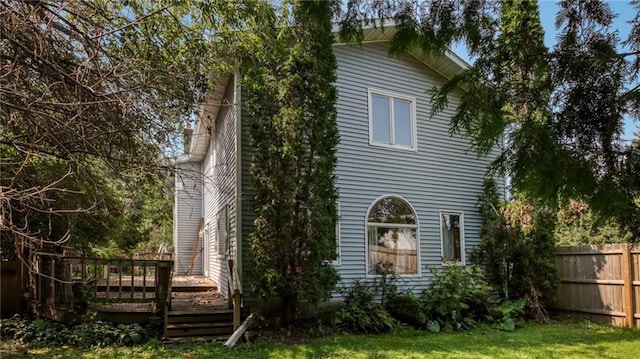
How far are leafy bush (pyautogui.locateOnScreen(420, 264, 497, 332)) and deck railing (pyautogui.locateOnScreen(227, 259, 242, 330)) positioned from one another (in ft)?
11.6

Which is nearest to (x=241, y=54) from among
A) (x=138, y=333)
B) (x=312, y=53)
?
(x=312, y=53)

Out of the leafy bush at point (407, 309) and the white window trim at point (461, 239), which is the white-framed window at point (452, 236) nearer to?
the white window trim at point (461, 239)

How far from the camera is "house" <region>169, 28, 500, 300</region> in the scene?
9242mm

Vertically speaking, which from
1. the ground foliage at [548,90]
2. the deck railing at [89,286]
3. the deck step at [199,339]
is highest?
the ground foliage at [548,90]

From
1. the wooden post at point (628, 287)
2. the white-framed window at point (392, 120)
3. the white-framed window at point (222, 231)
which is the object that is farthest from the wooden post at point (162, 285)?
the wooden post at point (628, 287)

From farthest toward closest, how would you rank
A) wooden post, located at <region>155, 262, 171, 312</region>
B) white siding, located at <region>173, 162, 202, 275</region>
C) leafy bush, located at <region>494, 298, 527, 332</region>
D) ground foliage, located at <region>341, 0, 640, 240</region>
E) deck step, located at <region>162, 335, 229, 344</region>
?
white siding, located at <region>173, 162, 202, 275</region> < leafy bush, located at <region>494, 298, 527, 332</region> < wooden post, located at <region>155, 262, 171, 312</region> < deck step, located at <region>162, 335, 229, 344</region> < ground foliage, located at <region>341, 0, 640, 240</region>

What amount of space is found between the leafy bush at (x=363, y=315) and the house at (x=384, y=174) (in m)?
0.71

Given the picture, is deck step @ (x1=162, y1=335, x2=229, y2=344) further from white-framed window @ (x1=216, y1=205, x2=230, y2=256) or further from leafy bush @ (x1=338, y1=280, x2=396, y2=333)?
white-framed window @ (x1=216, y1=205, x2=230, y2=256)

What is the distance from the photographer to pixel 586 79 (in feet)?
12.1

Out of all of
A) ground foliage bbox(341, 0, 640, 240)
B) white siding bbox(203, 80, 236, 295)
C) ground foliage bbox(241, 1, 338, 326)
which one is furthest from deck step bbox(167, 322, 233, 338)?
ground foliage bbox(341, 0, 640, 240)

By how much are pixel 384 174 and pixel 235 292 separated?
4249mm

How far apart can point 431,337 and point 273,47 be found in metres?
5.55

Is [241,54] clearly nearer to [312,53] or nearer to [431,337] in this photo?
[312,53]

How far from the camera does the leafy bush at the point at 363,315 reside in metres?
8.03
